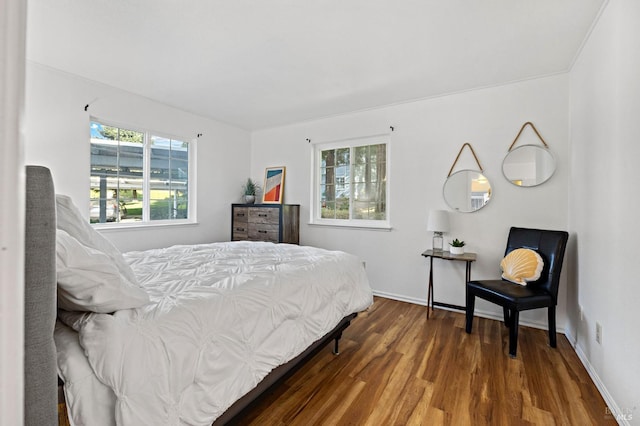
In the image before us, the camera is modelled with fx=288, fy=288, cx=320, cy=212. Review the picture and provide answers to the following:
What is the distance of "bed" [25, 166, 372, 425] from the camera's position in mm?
785

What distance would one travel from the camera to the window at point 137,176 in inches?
132

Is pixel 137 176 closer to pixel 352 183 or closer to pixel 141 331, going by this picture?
pixel 352 183

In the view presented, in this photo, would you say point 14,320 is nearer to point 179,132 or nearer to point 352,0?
point 352,0

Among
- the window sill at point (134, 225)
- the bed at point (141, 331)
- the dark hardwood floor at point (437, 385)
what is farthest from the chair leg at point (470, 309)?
the window sill at point (134, 225)

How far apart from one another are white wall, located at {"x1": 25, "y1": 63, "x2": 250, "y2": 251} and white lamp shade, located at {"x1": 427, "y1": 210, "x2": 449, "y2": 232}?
322cm

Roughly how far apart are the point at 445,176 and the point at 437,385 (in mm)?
2289

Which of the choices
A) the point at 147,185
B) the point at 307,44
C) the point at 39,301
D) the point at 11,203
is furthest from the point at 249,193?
the point at 11,203

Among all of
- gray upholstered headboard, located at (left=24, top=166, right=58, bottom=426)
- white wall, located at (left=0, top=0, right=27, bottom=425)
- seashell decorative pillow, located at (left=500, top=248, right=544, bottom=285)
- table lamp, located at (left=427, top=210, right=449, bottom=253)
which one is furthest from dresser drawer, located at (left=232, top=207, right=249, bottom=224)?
white wall, located at (left=0, top=0, right=27, bottom=425)

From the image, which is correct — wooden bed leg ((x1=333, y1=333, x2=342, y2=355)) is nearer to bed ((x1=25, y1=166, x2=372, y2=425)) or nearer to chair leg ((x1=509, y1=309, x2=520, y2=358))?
bed ((x1=25, y1=166, x2=372, y2=425))

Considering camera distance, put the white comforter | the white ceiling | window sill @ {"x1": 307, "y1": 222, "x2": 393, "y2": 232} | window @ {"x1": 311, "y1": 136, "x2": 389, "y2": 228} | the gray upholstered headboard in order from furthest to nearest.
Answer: window @ {"x1": 311, "y1": 136, "x2": 389, "y2": 228}
window sill @ {"x1": 307, "y1": 222, "x2": 393, "y2": 232}
the white ceiling
the white comforter
the gray upholstered headboard

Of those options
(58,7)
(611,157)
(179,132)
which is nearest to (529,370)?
(611,157)

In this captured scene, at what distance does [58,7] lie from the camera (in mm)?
1994

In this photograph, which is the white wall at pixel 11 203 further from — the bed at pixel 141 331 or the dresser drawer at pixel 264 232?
the dresser drawer at pixel 264 232

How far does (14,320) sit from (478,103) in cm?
385
